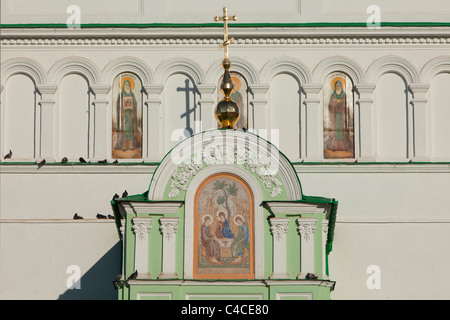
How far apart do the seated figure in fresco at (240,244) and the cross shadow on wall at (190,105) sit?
7.23 meters

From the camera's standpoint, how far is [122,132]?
111 ft

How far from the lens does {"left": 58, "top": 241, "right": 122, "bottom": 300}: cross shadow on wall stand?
3234 centimetres

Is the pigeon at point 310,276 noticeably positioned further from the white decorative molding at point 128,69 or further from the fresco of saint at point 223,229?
the white decorative molding at point 128,69

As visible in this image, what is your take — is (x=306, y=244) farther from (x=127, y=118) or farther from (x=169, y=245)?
(x=127, y=118)

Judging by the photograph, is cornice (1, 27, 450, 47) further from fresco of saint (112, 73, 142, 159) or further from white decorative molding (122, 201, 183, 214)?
white decorative molding (122, 201, 183, 214)

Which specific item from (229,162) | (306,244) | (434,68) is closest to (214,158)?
(229,162)

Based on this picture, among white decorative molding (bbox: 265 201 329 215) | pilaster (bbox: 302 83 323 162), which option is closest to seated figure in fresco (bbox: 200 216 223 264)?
white decorative molding (bbox: 265 201 329 215)

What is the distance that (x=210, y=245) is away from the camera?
87.1 ft

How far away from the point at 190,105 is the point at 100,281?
4280 mm

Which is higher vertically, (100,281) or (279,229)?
(279,229)

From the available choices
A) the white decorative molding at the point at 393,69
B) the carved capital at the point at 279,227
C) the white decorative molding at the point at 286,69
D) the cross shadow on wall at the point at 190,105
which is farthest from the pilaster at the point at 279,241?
the white decorative molding at the point at 393,69

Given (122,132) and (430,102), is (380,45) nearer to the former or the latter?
(430,102)

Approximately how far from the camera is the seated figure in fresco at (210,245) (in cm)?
2655
